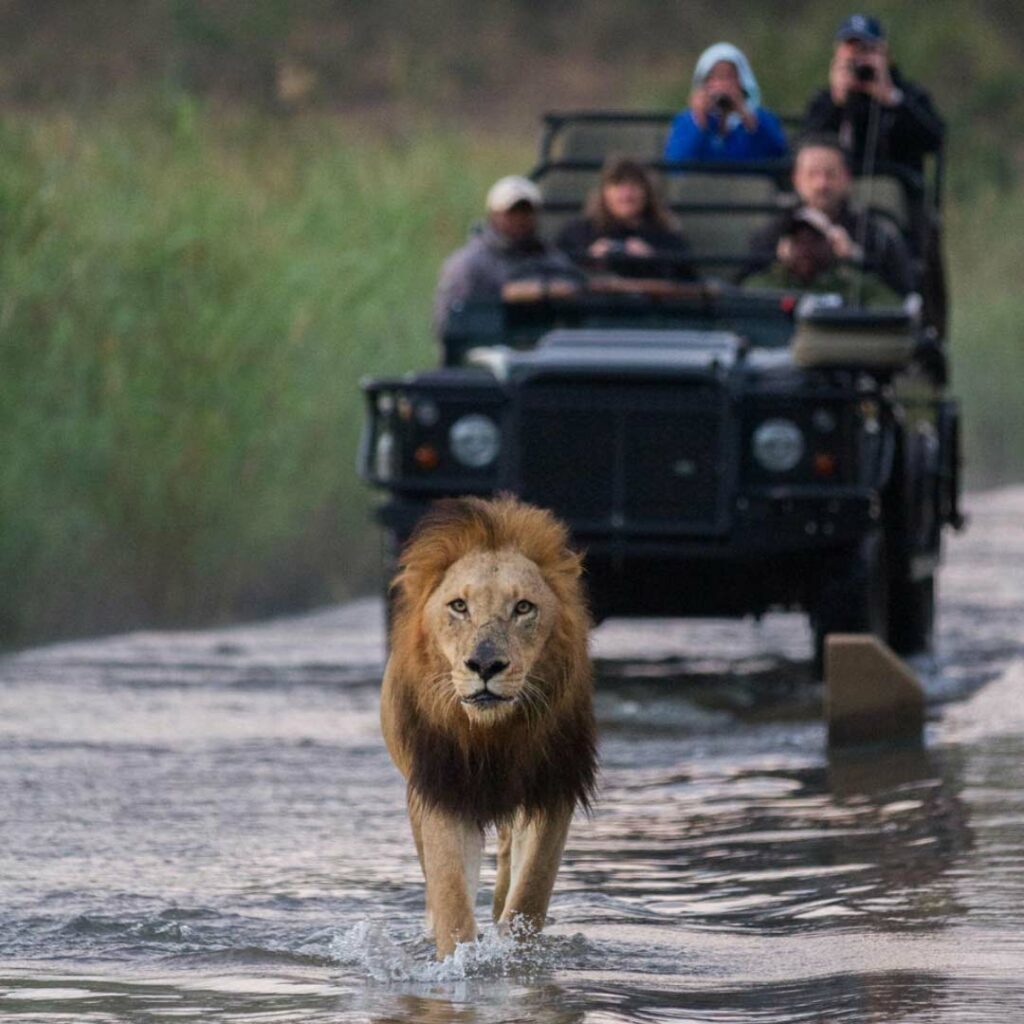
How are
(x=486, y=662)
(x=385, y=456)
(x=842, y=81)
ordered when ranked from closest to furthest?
(x=486, y=662) < (x=385, y=456) < (x=842, y=81)

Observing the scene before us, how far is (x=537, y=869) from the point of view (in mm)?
6660

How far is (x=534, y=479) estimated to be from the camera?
436 inches

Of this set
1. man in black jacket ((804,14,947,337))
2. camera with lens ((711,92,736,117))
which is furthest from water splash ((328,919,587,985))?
camera with lens ((711,92,736,117))

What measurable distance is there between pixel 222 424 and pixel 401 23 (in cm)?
3979

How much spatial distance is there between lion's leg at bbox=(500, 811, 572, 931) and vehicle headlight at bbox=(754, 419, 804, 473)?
4457 millimetres

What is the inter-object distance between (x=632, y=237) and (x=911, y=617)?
1.88 metres

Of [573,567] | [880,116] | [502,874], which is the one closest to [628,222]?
[880,116]

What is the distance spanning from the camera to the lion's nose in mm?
6270

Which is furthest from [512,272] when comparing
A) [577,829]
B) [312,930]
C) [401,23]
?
[401,23]

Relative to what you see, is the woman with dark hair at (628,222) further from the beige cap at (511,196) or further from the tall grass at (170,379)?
the tall grass at (170,379)

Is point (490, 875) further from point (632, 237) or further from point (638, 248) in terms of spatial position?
point (632, 237)

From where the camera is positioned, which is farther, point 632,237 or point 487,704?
point 632,237

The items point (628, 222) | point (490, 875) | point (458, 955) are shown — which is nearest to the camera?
point (458, 955)

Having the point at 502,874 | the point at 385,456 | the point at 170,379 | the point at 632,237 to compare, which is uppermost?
the point at 632,237
